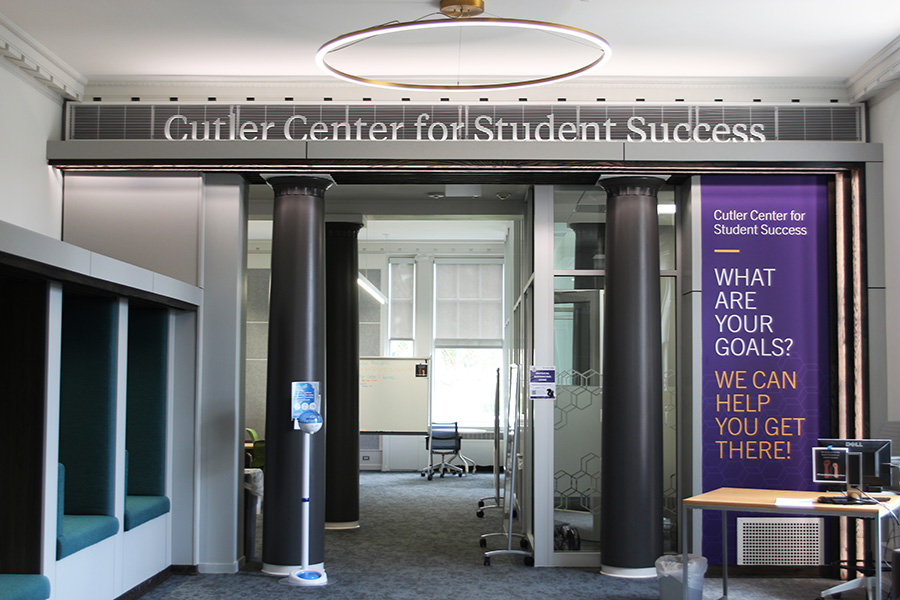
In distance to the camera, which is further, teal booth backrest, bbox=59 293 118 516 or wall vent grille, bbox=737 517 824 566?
wall vent grille, bbox=737 517 824 566

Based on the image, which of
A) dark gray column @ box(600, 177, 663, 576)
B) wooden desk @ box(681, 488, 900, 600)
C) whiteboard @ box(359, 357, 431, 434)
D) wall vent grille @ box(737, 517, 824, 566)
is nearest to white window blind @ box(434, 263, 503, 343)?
whiteboard @ box(359, 357, 431, 434)

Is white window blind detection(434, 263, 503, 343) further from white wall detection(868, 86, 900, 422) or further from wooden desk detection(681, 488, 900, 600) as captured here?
wooden desk detection(681, 488, 900, 600)

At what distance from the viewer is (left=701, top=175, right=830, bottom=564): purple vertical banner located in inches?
272

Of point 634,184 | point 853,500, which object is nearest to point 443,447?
point 634,184

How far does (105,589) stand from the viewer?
5.52 metres

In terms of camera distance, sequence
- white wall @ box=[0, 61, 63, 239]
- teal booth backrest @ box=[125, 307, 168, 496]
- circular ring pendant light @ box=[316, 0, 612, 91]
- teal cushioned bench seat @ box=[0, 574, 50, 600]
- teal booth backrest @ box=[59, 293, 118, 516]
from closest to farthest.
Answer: teal cushioned bench seat @ box=[0, 574, 50, 600], circular ring pendant light @ box=[316, 0, 612, 91], teal booth backrest @ box=[59, 293, 118, 516], white wall @ box=[0, 61, 63, 239], teal booth backrest @ box=[125, 307, 168, 496]

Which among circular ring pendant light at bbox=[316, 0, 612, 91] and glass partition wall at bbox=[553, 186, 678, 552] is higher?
circular ring pendant light at bbox=[316, 0, 612, 91]

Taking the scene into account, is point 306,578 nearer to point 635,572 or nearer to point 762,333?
point 635,572

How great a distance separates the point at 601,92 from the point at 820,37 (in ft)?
5.70

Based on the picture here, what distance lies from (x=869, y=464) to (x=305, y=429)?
13.1 ft

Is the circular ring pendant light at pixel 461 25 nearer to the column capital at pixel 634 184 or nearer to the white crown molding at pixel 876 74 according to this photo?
the column capital at pixel 634 184

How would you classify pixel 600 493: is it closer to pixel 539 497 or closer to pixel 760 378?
pixel 539 497

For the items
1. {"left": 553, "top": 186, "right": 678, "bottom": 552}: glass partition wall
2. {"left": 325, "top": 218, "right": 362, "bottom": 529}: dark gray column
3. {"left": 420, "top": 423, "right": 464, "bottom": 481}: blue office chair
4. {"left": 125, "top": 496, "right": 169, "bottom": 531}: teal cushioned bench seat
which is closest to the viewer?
{"left": 125, "top": 496, "right": 169, "bottom": 531}: teal cushioned bench seat

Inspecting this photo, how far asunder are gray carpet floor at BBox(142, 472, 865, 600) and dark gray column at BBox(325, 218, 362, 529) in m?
0.32
